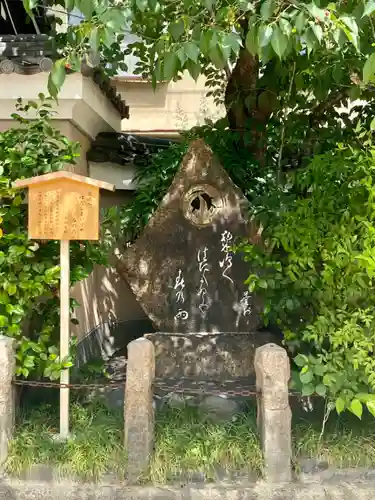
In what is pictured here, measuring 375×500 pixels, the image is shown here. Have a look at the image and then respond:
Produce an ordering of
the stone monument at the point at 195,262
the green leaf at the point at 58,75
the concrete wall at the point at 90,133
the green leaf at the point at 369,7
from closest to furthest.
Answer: the green leaf at the point at 369,7
the green leaf at the point at 58,75
the concrete wall at the point at 90,133
the stone monument at the point at 195,262

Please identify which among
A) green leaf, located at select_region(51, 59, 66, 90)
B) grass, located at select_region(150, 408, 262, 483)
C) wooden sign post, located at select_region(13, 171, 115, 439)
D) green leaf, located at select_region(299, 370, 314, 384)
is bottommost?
grass, located at select_region(150, 408, 262, 483)

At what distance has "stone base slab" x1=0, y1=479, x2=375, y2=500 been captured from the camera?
3805 millimetres

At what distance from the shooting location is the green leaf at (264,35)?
296 cm

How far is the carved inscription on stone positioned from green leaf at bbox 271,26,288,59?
6.28ft

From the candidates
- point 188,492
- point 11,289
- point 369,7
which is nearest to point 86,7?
point 369,7

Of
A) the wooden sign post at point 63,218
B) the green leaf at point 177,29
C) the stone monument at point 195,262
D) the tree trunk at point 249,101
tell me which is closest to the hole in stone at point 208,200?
the stone monument at point 195,262

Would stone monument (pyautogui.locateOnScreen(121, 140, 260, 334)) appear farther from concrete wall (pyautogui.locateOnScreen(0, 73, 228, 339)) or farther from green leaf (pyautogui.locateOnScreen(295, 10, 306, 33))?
→ green leaf (pyautogui.locateOnScreen(295, 10, 306, 33))

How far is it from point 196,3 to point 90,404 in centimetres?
320

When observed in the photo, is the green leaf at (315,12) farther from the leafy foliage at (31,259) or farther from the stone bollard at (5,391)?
the stone bollard at (5,391)

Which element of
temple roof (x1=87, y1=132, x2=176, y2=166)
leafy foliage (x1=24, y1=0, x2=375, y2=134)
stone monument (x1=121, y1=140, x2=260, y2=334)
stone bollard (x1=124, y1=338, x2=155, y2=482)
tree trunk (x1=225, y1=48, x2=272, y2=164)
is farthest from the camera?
temple roof (x1=87, y1=132, x2=176, y2=166)

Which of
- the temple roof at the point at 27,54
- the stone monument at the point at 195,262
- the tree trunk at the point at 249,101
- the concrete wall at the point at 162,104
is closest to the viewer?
the temple roof at the point at 27,54

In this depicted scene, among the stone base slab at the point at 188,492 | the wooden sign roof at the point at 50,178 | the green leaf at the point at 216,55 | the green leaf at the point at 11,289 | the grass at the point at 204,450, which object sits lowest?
the stone base slab at the point at 188,492

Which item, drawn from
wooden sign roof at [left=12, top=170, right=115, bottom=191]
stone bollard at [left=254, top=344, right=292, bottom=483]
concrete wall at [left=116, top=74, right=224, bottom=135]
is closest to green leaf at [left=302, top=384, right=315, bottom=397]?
stone bollard at [left=254, top=344, right=292, bottom=483]

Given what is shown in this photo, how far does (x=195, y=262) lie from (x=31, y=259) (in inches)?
75.3
